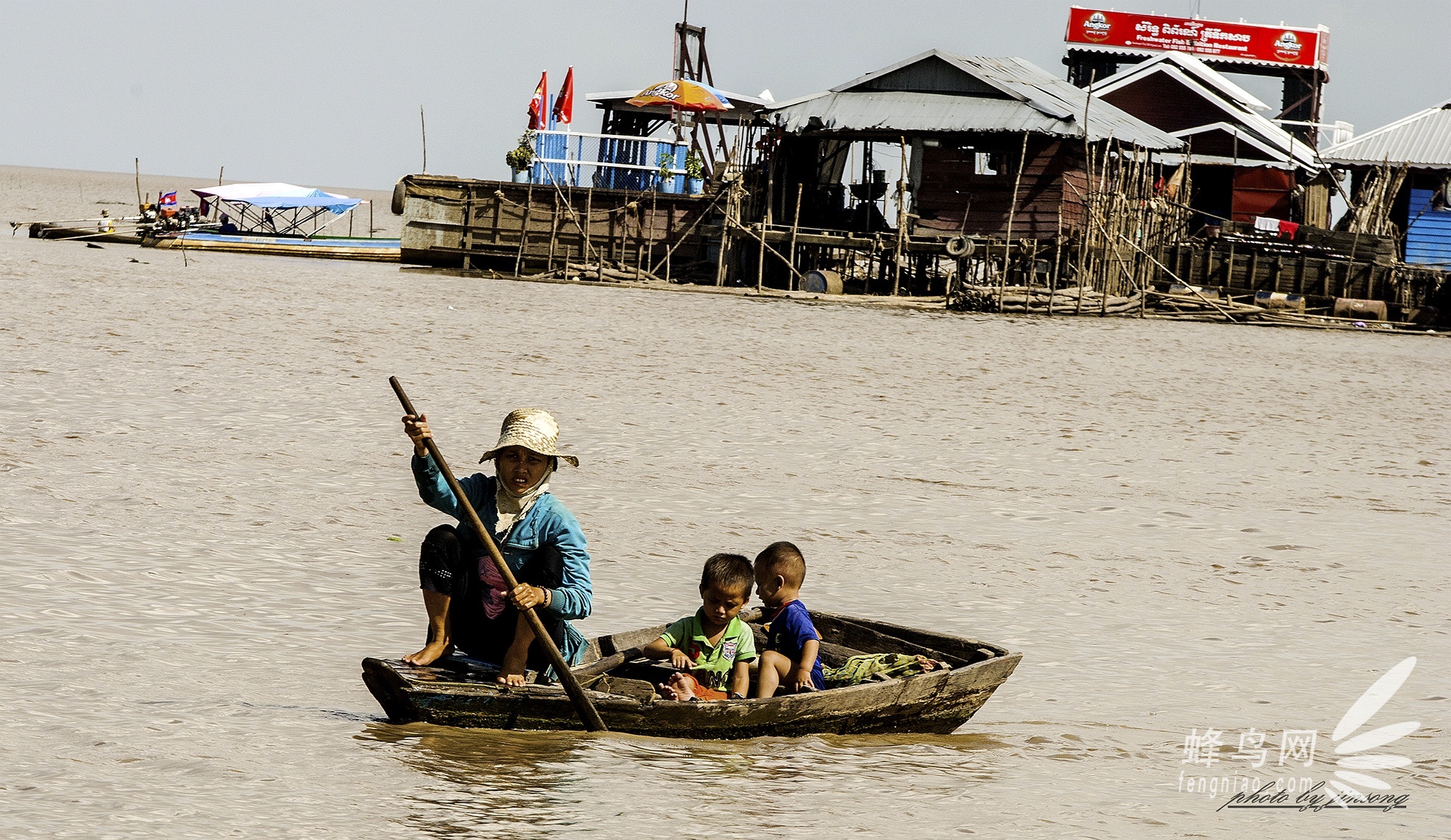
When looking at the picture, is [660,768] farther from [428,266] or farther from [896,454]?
[428,266]

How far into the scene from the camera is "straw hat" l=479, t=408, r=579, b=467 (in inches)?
200

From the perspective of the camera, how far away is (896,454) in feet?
39.4

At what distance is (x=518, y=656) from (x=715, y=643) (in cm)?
70

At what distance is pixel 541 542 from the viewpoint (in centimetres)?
516

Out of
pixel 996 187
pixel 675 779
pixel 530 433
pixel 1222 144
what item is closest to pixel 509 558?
pixel 530 433

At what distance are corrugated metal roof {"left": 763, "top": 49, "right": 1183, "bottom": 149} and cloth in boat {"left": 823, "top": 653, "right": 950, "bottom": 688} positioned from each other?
23.2 metres

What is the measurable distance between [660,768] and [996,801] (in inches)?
41.3

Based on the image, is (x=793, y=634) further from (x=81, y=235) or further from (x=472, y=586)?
(x=81, y=235)

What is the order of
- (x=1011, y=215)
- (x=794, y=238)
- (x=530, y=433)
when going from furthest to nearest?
(x=794, y=238) → (x=1011, y=215) → (x=530, y=433)

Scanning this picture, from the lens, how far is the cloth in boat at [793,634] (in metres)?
5.60

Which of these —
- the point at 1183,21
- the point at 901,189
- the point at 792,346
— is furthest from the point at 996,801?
the point at 1183,21

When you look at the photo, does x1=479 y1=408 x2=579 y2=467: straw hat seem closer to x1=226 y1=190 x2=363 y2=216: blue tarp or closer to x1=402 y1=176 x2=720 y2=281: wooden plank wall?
x1=402 y1=176 x2=720 y2=281: wooden plank wall

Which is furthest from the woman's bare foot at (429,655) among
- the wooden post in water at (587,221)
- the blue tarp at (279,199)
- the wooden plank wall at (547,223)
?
the blue tarp at (279,199)

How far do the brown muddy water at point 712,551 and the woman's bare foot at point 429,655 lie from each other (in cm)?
26
